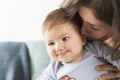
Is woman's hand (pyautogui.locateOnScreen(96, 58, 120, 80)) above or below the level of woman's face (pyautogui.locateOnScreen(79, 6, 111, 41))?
below

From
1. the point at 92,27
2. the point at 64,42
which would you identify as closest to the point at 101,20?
the point at 92,27

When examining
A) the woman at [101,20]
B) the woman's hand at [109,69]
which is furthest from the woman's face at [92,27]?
the woman's hand at [109,69]

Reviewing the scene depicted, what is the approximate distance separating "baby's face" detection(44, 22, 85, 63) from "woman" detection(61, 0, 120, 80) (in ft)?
0.14

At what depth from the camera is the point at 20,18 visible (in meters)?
1.75

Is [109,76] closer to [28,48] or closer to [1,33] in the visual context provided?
[28,48]

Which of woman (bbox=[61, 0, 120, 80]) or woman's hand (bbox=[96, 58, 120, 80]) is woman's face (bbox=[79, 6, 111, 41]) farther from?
woman's hand (bbox=[96, 58, 120, 80])

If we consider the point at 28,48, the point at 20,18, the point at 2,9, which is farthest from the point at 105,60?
the point at 2,9

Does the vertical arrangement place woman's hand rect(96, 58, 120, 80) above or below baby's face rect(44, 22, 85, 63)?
below

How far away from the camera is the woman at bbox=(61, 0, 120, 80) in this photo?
974mm

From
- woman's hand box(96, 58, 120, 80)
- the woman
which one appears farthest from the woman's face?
woman's hand box(96, 58, 120, 80)

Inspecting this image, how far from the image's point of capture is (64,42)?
40.2 inches

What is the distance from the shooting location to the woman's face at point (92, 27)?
100 centimetres

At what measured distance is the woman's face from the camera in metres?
1.00

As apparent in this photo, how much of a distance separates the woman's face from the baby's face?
0.13 feet
